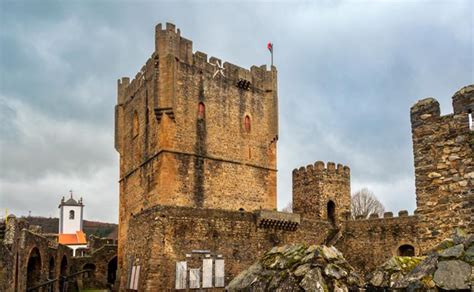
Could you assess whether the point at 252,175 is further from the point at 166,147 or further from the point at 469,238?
the point at 469,238

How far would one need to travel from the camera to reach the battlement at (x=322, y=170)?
27875 millimetres

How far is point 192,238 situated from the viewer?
776 inches

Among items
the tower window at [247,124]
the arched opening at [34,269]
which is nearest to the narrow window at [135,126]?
the tower window at [247,124]

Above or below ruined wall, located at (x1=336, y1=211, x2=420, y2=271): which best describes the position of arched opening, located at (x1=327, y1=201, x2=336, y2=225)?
above

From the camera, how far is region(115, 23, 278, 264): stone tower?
93.6ft

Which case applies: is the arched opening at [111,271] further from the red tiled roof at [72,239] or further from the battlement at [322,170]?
the red tiled roof at [72,239]

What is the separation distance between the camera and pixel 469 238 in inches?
208

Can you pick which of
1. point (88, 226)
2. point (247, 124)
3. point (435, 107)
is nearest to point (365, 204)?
point (247, 124)

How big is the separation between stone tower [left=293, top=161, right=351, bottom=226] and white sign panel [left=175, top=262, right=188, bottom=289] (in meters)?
10.2

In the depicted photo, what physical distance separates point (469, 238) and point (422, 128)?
2935 mm

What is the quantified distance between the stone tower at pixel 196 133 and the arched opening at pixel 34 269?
6.26m

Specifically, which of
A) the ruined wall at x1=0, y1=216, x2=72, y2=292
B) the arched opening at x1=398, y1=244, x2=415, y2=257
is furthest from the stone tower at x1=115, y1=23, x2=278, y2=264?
the arched opening at x1=398, y1=244, x2=415, y2=257

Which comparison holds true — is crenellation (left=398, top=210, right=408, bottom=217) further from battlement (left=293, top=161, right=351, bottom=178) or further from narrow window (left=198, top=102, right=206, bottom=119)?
narrow window (left=198, top=102, right=206, bottom=119)

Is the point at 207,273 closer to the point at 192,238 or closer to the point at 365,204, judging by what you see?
the point at 192,238
